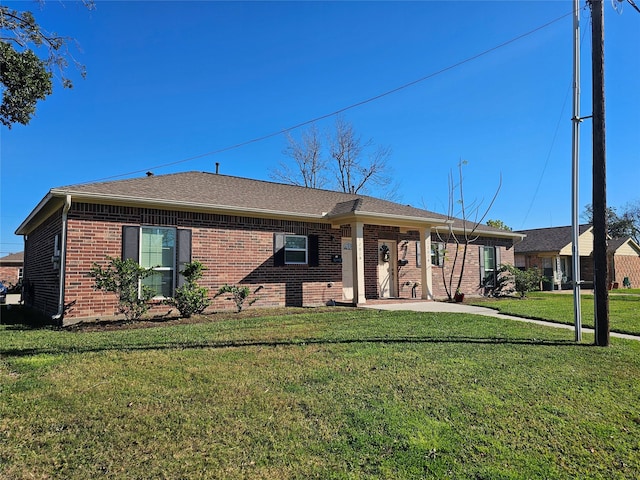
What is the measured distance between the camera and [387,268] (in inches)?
552

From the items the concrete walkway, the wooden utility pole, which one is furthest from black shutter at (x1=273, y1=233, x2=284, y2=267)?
the wooden utility pole

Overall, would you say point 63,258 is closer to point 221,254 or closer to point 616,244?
point 221,254

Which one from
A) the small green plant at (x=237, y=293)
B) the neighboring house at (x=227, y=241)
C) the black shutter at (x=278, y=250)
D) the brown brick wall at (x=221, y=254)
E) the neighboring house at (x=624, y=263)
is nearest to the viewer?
the brown brick wall at (x=221, y=254)

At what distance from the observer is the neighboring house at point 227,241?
8570mm

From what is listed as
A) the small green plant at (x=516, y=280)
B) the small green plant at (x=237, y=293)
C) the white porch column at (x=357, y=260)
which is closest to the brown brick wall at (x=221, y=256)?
the small green plant at (x=237, y=293)

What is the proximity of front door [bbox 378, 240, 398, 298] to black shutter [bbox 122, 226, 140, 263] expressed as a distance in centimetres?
797

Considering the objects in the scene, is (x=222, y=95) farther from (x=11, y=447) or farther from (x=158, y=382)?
(x=11, y=447)

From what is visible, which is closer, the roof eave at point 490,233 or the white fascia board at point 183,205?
the white fascia board at point 183,205

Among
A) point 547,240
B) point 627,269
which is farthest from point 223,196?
point 627,269

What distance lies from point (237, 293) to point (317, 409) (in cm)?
672

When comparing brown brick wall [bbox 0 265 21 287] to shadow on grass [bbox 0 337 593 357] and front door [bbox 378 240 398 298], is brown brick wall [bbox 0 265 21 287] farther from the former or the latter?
shadow on grass [bbox 0 337 593 357]

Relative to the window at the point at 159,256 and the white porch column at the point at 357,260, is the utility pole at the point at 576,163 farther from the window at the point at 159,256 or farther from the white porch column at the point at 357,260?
the window at the point at 159,256

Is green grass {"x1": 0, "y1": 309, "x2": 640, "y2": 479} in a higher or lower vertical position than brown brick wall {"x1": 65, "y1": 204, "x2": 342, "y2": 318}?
lower

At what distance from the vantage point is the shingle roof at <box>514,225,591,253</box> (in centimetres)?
2509
